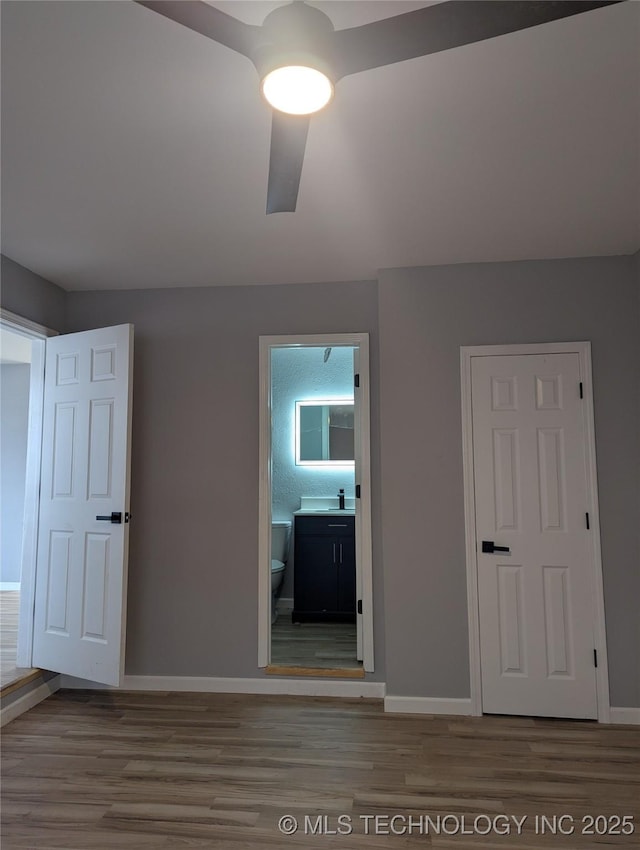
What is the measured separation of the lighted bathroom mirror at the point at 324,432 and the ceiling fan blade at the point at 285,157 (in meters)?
3.85

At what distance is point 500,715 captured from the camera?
3.17 m

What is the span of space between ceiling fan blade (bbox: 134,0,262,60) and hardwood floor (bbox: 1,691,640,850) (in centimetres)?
250

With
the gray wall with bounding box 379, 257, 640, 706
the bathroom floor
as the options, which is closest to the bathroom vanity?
the bathroom floor

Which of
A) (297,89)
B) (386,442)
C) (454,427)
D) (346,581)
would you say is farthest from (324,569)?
(297,89)

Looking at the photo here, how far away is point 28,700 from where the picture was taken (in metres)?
3.33

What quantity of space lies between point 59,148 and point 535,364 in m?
2.59

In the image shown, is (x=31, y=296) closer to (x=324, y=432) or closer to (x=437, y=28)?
(x=324, y=432)

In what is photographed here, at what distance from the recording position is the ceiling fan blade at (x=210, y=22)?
1110 millimetres

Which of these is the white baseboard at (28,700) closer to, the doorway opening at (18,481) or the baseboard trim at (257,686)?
the doorway opening at (18,481)

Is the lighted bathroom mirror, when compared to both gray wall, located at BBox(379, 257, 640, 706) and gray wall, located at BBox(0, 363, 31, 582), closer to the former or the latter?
gray wall, located at BBox(379, 257, 640, 706)

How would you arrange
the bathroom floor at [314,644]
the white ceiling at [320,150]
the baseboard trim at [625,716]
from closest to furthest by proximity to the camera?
the white ceiling at [320,150]
the baseboard trim at [625,716]
the bathroom floor at [314,644]

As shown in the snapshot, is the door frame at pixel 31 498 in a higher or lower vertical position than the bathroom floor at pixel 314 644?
higher

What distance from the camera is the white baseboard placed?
3.12m

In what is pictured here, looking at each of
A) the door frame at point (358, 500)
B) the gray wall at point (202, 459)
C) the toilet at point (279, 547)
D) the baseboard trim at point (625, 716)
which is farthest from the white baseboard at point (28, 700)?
the baseboard trim at point (625, 716)
